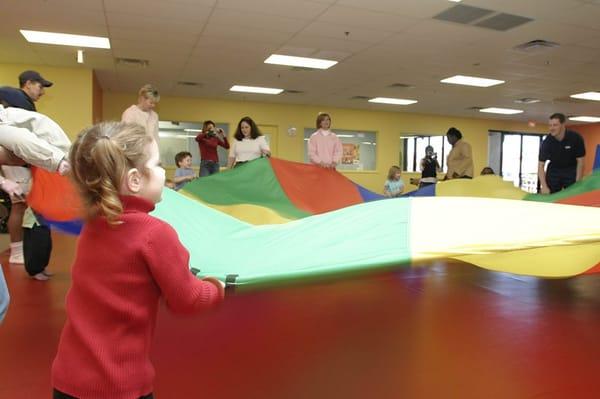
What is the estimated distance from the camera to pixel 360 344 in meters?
1.90

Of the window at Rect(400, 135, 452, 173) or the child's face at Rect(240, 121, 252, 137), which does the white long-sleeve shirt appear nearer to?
the child's face at Rect(240, 121, 252, 137)

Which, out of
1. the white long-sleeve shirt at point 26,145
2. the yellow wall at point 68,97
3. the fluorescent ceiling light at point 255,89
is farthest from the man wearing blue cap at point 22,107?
the fluorescent ceiling light at point 255,89

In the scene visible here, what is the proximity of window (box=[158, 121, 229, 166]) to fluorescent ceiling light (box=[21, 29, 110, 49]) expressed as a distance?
418 centimetres

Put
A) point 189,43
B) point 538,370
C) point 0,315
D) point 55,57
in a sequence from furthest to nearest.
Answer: point 55,57, point 189,43, point 538,370, point 0,315

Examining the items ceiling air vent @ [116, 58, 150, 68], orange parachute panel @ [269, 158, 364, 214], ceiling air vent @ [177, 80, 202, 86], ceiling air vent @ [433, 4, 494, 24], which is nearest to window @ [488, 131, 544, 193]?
ceiling air vent @ [177, 80, 202, 86]

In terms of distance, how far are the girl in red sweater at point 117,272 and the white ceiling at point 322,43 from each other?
13.6 ft

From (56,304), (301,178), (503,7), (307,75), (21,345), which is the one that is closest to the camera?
(21,345)

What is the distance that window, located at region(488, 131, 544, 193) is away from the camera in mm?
13922

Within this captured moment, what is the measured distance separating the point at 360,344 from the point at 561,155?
122 inches

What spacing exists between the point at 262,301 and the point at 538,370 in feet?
4.45

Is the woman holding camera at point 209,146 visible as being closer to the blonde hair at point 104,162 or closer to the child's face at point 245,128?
the child's face at point 245,128

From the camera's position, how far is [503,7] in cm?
466

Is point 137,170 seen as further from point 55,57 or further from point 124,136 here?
point 55,57

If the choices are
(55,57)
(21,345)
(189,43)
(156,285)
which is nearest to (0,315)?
(156,285)
